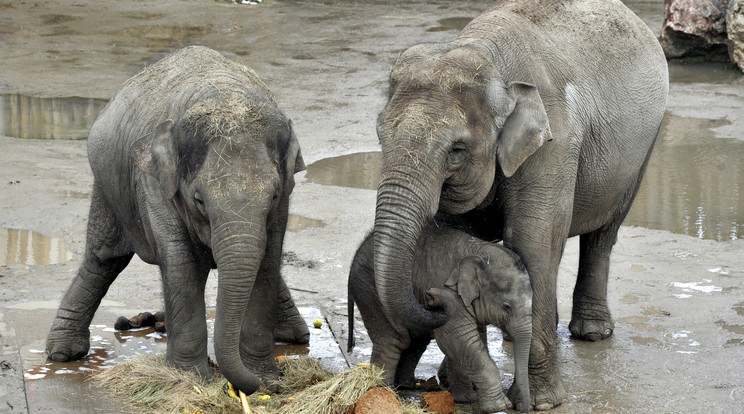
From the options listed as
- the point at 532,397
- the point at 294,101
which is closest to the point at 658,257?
the point at 532,397

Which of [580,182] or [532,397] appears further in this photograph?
[580,182]

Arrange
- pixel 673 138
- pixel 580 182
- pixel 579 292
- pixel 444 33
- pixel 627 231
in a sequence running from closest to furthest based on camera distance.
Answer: pixel 580 182, pixel 579 292, pixel 627 231, pixel 673 138, pixel 444 33

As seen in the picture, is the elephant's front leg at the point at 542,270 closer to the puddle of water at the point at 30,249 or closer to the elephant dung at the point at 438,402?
the elephant dung at the point at 438,402

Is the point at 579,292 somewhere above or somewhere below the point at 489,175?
below

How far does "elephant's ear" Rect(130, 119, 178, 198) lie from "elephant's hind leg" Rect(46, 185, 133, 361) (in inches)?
44.4

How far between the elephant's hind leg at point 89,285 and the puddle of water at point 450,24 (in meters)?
12.2

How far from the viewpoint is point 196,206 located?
5508 millimetres

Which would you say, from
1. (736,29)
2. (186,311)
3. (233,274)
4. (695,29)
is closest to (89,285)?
(186,311)

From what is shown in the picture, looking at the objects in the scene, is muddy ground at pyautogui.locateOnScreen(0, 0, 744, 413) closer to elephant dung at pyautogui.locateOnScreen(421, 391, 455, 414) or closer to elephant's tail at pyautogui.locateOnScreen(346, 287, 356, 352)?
elephant's tail at pyautogui.locateOnScreen(346, 287, 356, 352)

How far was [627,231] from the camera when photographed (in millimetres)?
9531

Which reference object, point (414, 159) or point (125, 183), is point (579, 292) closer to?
point (414, 159)

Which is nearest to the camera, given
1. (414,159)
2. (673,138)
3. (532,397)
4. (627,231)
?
(414,159)

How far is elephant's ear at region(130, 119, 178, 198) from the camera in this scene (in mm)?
5629

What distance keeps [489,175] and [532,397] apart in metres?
1.28
